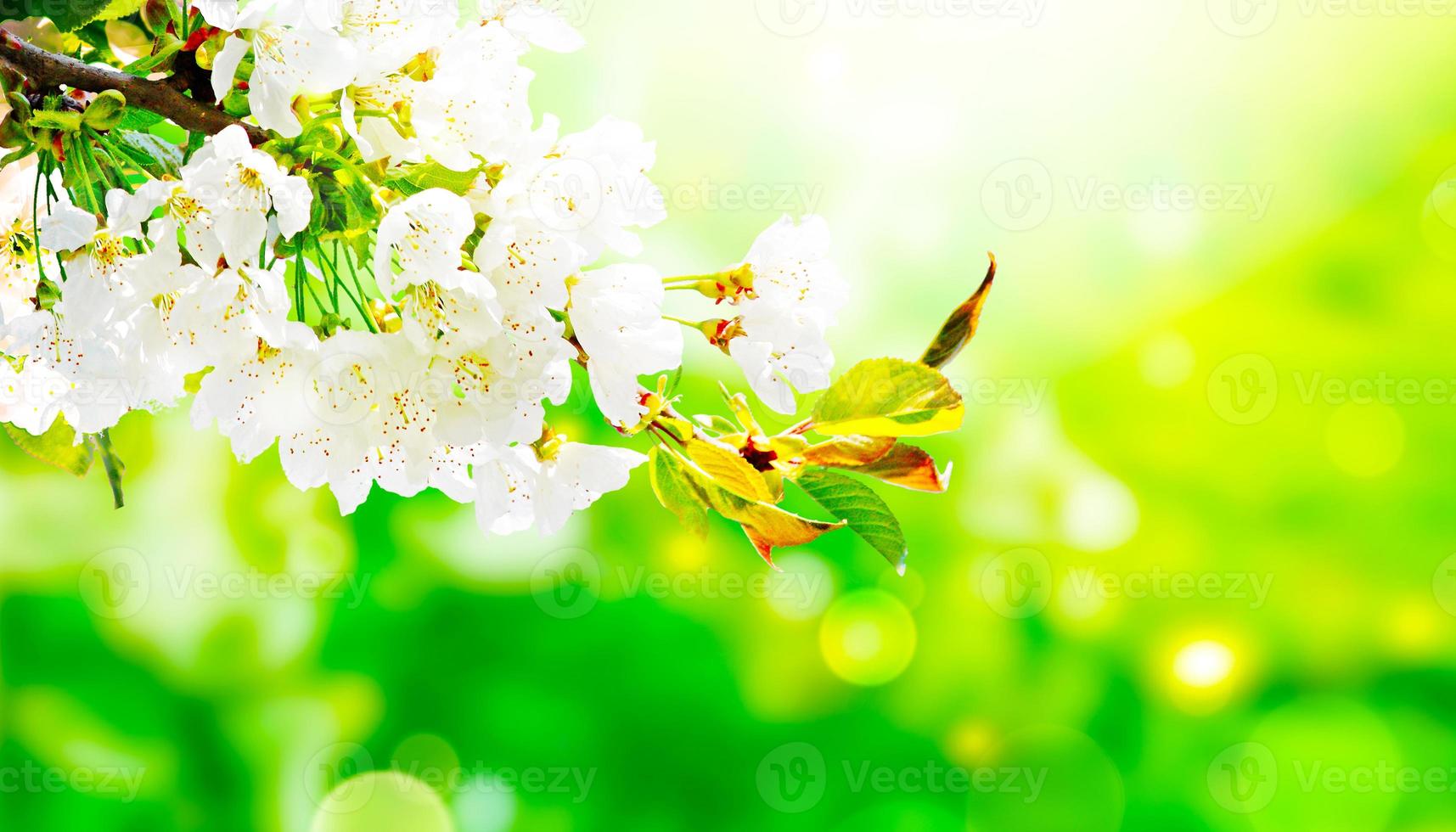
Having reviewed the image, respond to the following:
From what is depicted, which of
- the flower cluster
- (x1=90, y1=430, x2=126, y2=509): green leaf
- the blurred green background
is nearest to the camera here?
the flower cluster

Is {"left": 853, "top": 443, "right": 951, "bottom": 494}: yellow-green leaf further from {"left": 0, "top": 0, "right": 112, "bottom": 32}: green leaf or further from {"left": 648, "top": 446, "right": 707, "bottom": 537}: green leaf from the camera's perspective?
{"left": 0, "top": 0, "right": 112, "bottom": 32}: green leaf

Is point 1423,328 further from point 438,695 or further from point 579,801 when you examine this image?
point 438,695

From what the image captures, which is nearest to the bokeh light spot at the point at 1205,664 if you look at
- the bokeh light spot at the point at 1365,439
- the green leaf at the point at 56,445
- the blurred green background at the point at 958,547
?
the blurred green background at the point at 958,547

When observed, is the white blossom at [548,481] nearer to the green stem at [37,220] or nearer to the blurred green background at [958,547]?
the green stem at [37,220]

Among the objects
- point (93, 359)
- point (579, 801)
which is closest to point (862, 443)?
point (93, 359)

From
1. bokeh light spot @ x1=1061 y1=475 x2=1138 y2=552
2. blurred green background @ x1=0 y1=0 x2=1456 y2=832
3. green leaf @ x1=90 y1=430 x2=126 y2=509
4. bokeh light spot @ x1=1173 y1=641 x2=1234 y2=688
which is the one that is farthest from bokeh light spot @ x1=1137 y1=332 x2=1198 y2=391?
green leaf @ x1=90 y1=430 x2=126 y2=509

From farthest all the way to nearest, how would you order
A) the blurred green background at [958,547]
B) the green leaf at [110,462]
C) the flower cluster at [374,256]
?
the blurred green background at [958,547] → the green leaf at [110,462] → the flower cluster at [374,256]
